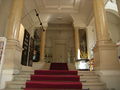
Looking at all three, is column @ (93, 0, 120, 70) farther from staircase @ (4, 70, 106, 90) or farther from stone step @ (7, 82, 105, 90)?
stone step @ (7, 82, 105, 90)

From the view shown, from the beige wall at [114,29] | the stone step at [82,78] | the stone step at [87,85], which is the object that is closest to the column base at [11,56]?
the stone step at [82,78]

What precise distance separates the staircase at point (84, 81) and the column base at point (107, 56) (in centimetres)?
39

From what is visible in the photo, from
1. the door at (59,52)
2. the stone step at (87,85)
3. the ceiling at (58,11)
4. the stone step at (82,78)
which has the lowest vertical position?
the stone step at (87,85)

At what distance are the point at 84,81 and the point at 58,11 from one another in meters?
7.03

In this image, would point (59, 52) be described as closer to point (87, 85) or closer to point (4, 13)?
point (4, 13)

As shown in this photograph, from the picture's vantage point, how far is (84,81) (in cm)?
345

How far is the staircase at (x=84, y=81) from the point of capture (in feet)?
10.5

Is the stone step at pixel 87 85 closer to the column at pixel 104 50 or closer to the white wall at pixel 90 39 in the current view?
the column at pixel 104 50

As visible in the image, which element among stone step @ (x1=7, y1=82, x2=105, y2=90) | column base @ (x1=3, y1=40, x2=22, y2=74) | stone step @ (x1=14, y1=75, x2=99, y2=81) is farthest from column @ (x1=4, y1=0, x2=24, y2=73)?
stone step @ (x1=7, y1=82, x2=105, y2=90)

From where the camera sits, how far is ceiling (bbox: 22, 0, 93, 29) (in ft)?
27.5

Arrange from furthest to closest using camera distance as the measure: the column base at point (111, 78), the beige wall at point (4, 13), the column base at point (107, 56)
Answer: the beige wall at point (4, 13) → the column base at point (107, 56) → the column base at point (111, 78)

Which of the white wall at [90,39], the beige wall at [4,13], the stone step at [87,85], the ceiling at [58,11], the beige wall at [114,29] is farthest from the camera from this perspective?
the beige wall at [114,29]

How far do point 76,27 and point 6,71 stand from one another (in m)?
6.98

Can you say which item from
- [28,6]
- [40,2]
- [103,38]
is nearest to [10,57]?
[103,38]
